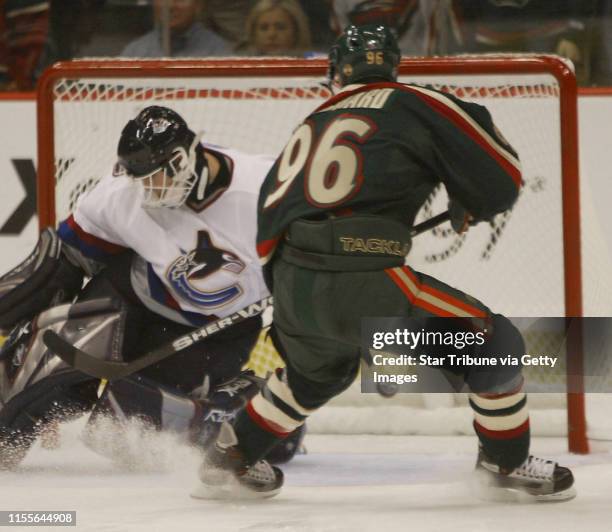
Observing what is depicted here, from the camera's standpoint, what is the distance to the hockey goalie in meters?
2.78

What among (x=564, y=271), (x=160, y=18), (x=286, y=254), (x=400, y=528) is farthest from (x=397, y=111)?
(x=160, y=18)

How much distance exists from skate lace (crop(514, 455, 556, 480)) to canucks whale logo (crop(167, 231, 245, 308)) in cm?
86

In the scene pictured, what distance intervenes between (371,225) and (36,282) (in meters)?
1.14

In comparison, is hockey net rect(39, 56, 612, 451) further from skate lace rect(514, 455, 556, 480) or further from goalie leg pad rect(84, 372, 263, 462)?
skate lace rect(514, 455, 556, 480)

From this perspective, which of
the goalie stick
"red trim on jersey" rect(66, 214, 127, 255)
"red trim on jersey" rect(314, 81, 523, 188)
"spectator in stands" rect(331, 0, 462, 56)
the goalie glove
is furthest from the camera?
"spectator in stands" rect(331, 0, 462, 56)

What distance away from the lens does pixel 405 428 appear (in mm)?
3209

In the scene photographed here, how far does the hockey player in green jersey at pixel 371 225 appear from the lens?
2148mm

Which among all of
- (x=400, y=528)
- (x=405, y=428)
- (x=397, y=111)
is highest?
(x=397, y=111)

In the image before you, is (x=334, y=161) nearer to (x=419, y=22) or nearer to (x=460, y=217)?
(x=460, y=217)

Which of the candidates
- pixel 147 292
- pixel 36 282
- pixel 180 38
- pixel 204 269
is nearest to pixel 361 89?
pixel 204 269

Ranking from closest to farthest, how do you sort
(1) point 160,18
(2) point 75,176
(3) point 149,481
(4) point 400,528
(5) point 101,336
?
(4) point 400,528
(3) point 149,481
(5) point 101,336
(2) point 75,176
(1) point 160,18

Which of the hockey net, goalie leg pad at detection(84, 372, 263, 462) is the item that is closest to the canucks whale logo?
goalie leg pad at detection(84, 372, 263, 462)

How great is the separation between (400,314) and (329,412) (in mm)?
1159

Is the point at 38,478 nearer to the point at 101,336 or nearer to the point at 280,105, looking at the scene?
the point at 101,336
